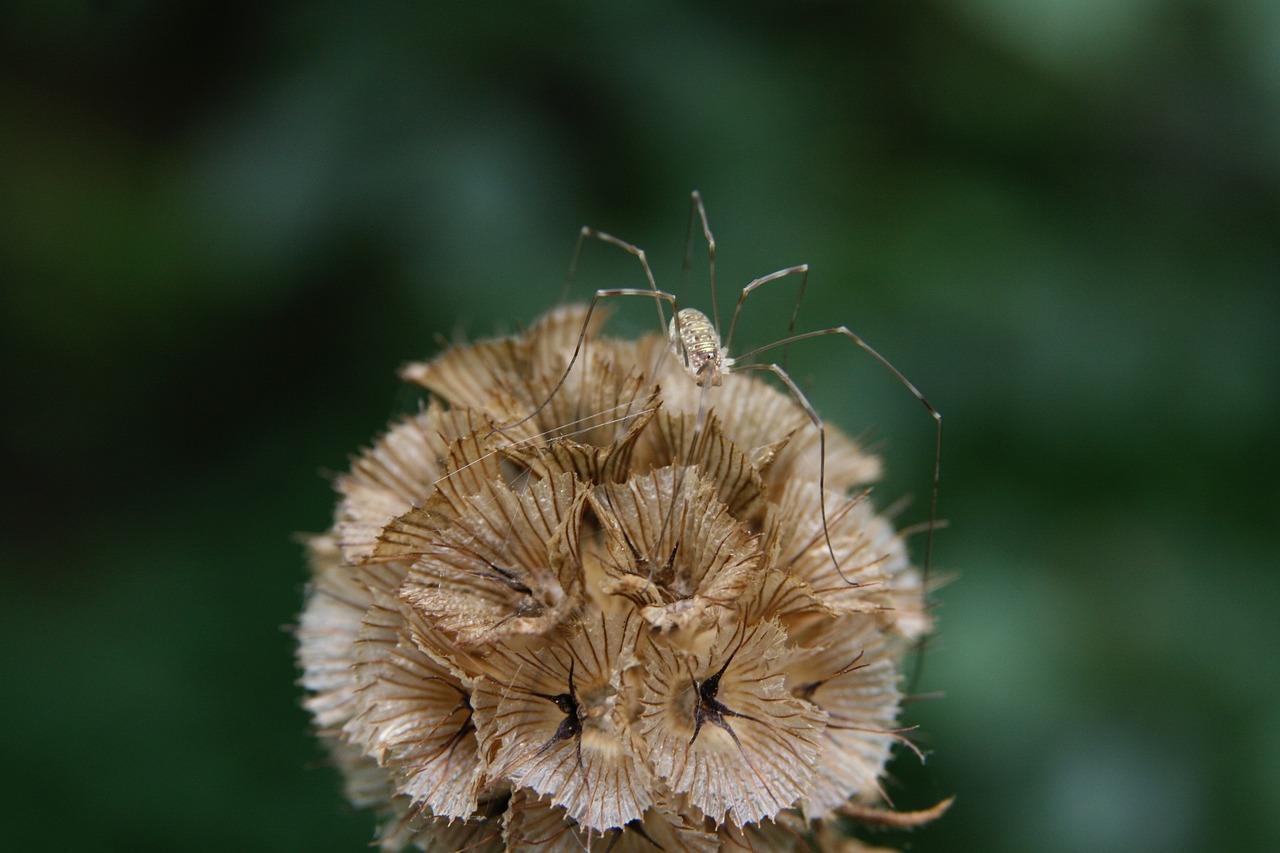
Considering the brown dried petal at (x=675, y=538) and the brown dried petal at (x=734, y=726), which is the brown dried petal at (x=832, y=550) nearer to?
the brown dried petal at (x=675, y=538)

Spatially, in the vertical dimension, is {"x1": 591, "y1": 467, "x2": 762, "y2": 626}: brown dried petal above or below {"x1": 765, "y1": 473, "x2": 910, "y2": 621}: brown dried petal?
above

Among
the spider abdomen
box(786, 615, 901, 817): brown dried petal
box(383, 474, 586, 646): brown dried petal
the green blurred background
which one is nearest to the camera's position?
box(383, 474, 586, 646): brown dried petal

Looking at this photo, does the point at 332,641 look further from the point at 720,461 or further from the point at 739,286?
the point at 739,286

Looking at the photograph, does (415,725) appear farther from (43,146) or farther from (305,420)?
(43,146)

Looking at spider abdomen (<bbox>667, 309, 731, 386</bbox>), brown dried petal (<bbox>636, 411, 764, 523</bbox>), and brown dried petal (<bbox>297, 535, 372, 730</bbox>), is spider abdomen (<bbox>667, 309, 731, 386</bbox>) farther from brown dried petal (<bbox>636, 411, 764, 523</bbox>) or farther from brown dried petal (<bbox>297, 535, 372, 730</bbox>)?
brown dried petal (<bbox>297, 535, 372, 730</bbox>)

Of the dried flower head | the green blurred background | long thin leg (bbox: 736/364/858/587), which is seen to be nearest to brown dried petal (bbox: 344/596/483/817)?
the dried flower head

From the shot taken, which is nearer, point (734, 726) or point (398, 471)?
point (734, 726)

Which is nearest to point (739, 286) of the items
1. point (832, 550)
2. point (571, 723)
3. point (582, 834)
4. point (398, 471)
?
point (832, 550)

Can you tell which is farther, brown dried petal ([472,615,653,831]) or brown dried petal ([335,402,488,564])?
brown dried petal ([335,402,488,564])
